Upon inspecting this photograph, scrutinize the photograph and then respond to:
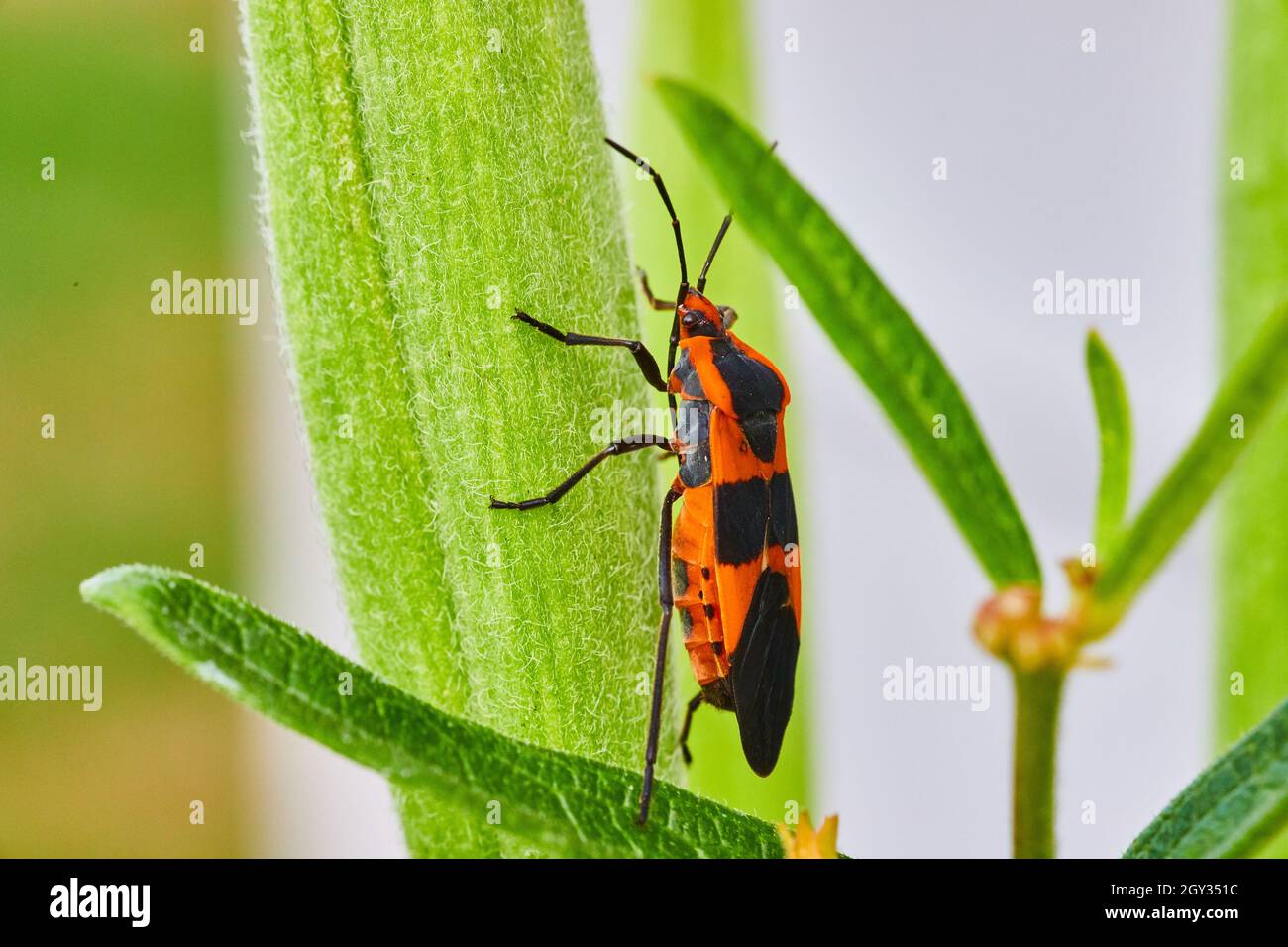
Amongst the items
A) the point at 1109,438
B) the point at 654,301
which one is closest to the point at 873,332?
the point at 1109,438

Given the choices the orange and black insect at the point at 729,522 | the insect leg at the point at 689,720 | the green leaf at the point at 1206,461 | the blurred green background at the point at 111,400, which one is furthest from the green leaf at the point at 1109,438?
the blurred green background at the point at 111,400

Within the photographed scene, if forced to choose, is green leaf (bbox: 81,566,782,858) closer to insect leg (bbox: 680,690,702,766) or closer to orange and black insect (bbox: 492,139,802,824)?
orange and black insect (bbox: 492,139,802,824)

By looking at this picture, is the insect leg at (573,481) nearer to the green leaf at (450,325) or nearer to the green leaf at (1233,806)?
the green leaf at (450,325)

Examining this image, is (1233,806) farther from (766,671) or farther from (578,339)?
(766,671)

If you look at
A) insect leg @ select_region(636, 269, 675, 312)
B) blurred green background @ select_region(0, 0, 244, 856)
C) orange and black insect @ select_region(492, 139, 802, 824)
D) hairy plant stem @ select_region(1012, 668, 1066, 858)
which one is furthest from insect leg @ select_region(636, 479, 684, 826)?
blurred green background @ select_region(0, 0, 244, 856)
